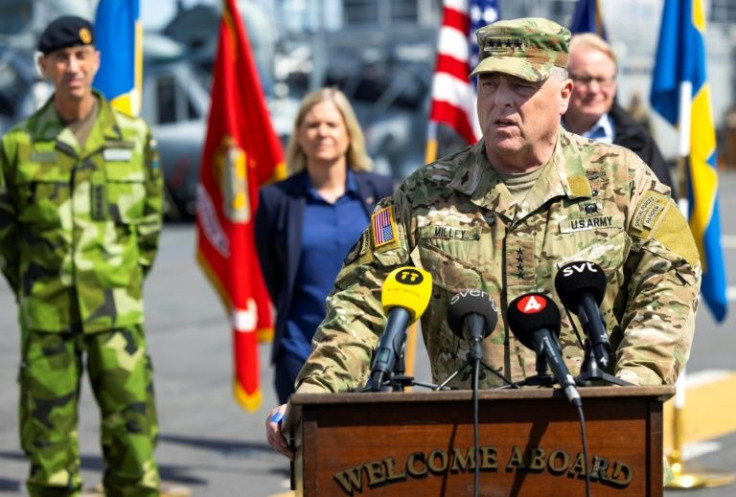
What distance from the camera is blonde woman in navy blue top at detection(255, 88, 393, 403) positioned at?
21.7 feet

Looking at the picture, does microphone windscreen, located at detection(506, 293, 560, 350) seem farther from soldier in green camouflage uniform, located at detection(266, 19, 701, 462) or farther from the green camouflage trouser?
the green camouflage trouser

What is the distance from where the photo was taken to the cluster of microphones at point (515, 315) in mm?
3029

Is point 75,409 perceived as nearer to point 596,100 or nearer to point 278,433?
point 596,100

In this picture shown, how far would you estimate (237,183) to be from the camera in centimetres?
861

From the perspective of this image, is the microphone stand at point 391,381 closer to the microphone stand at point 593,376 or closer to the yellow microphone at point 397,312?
the yellow microphone at point 397,312

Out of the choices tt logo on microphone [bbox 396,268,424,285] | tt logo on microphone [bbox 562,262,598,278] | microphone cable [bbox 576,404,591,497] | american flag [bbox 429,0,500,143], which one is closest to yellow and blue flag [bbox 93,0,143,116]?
american flag [bbox 429,0,500,143]

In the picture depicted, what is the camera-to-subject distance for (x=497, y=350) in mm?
3557

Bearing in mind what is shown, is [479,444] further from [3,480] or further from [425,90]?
[425,90]

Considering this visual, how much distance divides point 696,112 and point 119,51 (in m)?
3.14

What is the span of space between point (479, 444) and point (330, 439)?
0.29m

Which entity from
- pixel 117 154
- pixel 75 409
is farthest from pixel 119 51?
pixel 75 409

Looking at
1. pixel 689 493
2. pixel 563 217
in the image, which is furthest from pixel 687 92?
pixel 563 217

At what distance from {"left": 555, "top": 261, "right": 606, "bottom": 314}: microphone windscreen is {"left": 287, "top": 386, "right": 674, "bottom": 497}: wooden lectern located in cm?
32

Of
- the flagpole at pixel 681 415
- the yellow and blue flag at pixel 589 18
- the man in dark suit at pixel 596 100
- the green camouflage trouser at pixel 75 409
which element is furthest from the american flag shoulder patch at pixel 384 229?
the yellow and blue flag at pixel 589 18
